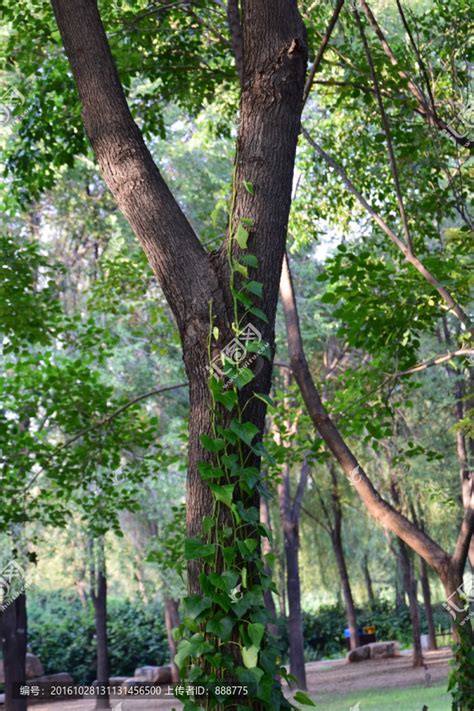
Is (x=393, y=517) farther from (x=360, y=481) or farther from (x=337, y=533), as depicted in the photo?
(x=337, y=533)

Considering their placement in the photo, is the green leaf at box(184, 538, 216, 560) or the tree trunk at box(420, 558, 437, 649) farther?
the tree trunk at box(420, 558, 437, 649)

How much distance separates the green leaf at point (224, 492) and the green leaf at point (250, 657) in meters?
0.44

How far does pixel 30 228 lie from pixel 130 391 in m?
3.83

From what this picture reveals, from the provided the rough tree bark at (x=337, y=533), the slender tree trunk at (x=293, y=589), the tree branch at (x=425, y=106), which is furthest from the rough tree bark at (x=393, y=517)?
the rough tree bark at (x=337, y=533)

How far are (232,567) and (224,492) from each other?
234 millimetres

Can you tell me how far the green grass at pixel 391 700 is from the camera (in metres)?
10.5

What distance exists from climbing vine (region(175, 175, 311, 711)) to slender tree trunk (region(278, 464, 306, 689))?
38.0 feet

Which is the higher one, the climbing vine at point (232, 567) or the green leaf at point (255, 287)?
the green leaf at point (255, 287)

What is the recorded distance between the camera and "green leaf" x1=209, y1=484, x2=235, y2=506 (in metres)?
2.69

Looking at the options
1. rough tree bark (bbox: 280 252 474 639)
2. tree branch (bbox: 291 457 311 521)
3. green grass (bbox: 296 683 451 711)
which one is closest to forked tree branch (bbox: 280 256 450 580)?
rough tree bark (bbox: 280 252 474 639)

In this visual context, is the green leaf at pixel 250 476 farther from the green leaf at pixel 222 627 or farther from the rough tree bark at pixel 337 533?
the rough tree bark at pixel 337 533

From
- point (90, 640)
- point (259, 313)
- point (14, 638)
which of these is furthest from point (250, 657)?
point (90, 640)

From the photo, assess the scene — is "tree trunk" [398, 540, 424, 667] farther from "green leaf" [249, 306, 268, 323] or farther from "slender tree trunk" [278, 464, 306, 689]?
→ "green leaf" [249, 306, 268, 323]

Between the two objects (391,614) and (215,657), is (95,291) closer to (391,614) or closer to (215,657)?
(215,657)
